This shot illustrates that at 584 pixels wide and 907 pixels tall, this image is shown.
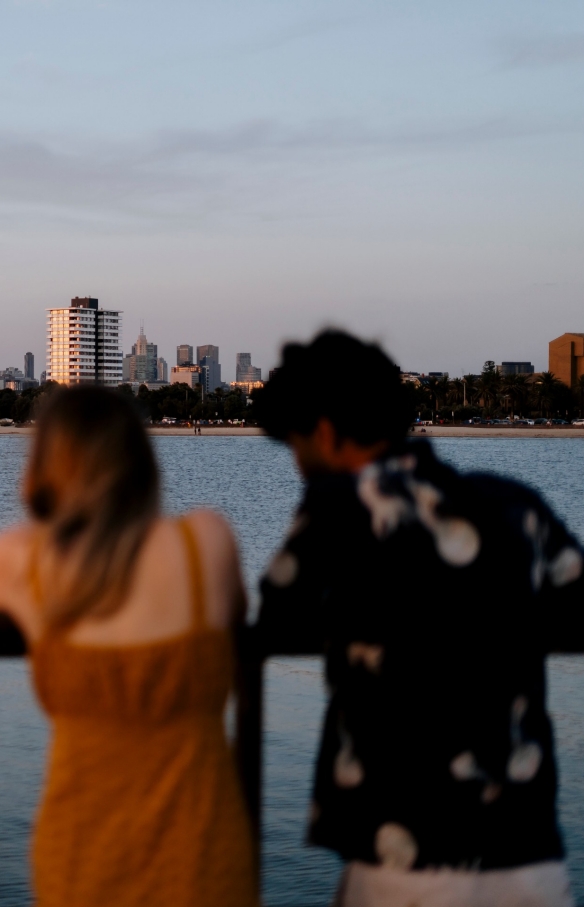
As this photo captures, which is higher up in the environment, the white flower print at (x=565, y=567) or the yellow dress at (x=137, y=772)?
the white flower print at (x=565, y=567)

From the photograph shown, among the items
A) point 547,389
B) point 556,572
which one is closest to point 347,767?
point 556,572

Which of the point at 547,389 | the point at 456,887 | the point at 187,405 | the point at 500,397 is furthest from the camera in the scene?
the point at 187,405

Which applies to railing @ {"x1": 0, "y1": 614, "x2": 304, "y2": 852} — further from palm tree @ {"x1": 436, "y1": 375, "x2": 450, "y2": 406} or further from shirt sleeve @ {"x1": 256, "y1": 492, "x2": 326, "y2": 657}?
palm tree @ {"x1": 436, "y1": 375, "x2": 450, "y2": 406}

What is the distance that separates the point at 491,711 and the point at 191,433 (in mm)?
173538

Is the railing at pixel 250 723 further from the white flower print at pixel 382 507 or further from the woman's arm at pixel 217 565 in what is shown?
the white flower print at pixel 382 507

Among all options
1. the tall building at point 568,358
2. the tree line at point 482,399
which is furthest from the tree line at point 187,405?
the tall building at point 568,358

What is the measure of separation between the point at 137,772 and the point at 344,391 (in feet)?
2.43

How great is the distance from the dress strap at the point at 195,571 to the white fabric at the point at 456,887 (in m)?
0.54

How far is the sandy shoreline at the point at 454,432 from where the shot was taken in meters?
152

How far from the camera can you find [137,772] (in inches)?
71.4

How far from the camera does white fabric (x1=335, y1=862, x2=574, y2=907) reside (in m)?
1.87

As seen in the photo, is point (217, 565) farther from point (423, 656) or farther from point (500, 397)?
point (500, 397)

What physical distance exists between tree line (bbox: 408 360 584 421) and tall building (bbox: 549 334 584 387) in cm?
207

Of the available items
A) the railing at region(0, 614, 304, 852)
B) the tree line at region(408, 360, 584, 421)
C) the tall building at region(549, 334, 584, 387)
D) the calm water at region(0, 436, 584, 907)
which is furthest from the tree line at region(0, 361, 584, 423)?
the railing at region(0, 614, 304, 852)
